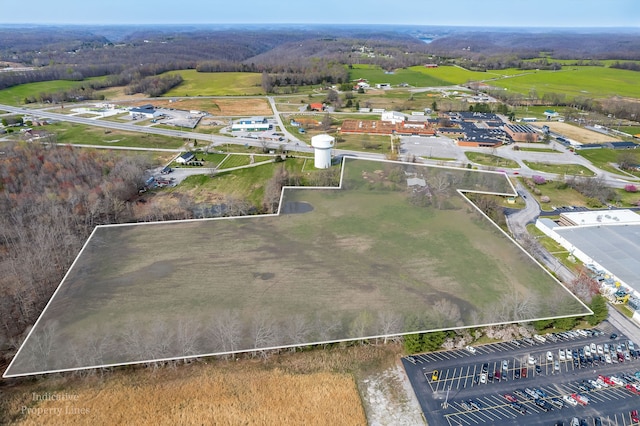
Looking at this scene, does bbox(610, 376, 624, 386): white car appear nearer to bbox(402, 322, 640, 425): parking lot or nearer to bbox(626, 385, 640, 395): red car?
bbox(402, 322, 640, 425): parking lot

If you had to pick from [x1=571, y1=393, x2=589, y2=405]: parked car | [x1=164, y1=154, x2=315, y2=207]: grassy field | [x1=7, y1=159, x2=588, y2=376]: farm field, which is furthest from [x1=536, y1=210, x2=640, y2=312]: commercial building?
[x1=164, y1=154, x2=315, y2=207]: grassy field

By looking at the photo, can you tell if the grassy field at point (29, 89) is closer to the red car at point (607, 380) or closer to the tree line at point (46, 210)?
the tree line at point (46, 210)

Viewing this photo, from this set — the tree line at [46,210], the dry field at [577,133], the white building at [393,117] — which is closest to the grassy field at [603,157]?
the dry field at [577,133]

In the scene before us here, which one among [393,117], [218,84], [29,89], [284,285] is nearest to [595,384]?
[284,285]

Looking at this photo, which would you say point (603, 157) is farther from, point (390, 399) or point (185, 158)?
point (185, 158)

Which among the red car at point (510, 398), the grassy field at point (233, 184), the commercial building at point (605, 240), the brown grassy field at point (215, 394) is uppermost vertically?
the commercial building at point (605, 240)
